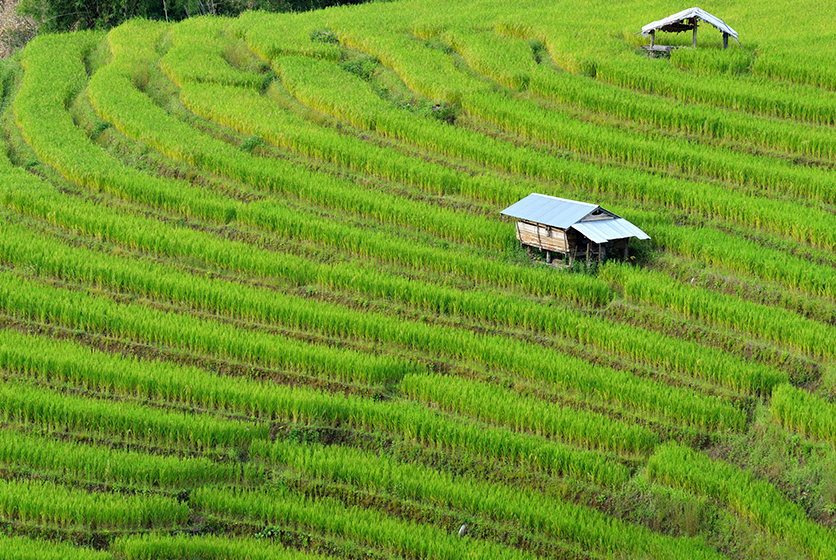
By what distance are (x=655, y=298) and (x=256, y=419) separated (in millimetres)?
6137

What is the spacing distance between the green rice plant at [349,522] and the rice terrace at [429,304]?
4cm

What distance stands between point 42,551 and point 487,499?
4681 millimetres

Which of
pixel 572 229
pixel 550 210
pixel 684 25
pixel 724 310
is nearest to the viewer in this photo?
pixel 724 310

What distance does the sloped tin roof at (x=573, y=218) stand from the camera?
1623 centimetres

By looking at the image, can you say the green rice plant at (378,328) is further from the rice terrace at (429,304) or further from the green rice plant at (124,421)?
the green rice plant at (124,421)

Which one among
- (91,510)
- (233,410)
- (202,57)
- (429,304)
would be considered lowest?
(91,510)

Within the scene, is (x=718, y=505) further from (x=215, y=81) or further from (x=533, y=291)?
(x=215, y=81)

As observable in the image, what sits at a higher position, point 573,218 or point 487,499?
point 573,218

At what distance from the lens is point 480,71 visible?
2505 centimetres

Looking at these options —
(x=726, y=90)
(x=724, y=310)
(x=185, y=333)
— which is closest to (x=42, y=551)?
(x=185, y=333)

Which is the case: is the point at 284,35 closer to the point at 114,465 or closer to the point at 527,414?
the point at 527,414

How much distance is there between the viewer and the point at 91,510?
11414 mm

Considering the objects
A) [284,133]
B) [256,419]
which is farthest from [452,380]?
[284,133]

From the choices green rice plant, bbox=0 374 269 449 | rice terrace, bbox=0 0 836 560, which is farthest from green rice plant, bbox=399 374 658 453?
green rice plant, bbox=0 374 269 449
